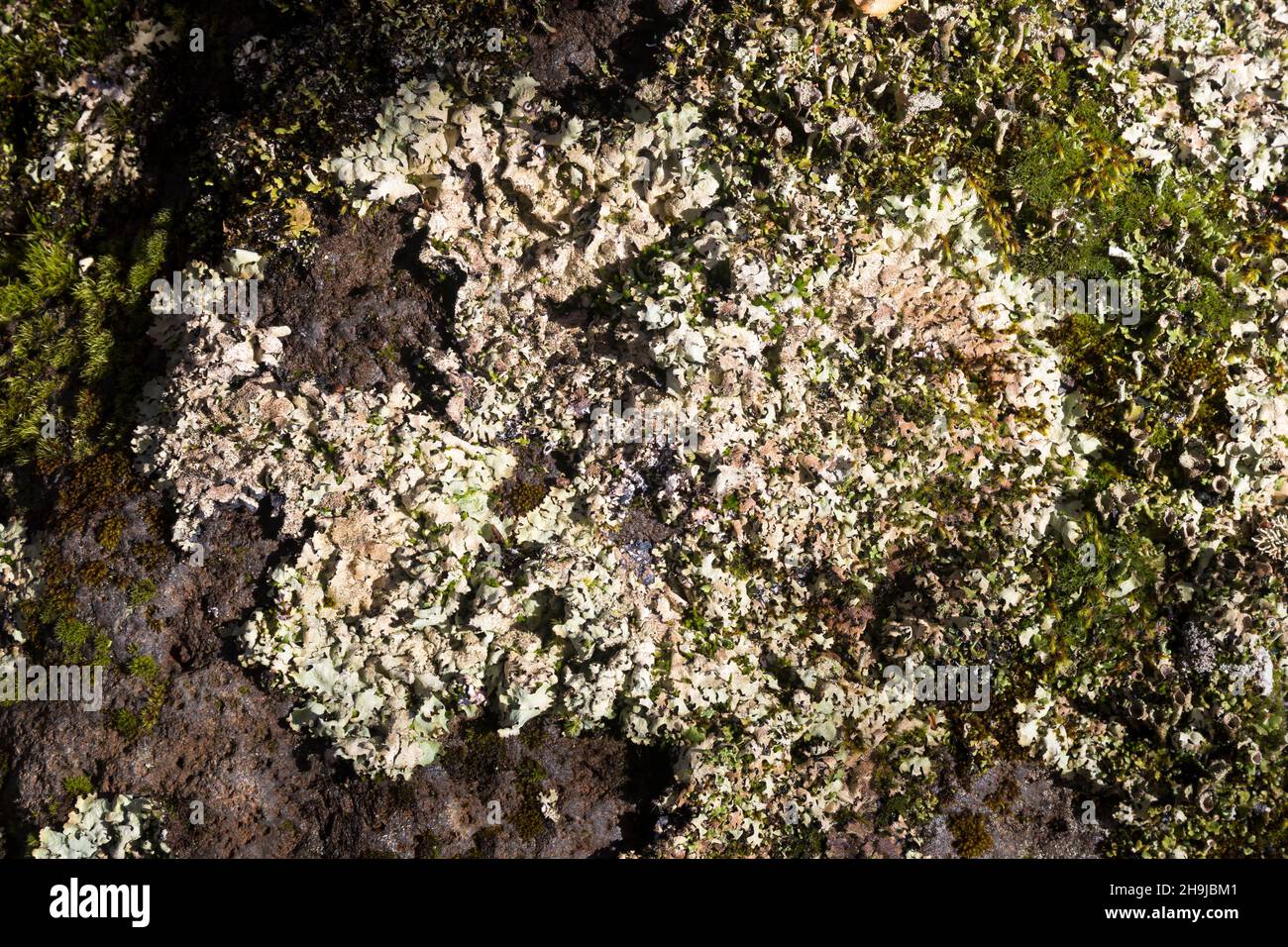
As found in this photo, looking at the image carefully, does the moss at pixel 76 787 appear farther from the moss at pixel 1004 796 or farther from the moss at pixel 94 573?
the moss at pixel 1004 796

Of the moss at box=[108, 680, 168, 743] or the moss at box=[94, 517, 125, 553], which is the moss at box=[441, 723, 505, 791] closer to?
the moss at box=[108, 680, 168, 743]

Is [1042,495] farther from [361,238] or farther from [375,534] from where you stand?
[361,238]

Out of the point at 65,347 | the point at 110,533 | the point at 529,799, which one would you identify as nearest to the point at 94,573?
the point at 110,533

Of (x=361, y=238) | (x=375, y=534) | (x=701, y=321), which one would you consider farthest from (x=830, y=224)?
(x=375, y=534)

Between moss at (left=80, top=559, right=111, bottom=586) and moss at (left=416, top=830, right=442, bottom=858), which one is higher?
moss at (left=80, top=559, right=111, bottom=586)

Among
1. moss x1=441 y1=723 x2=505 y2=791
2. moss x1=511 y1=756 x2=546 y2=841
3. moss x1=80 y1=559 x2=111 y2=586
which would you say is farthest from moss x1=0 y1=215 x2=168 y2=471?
moss x1=511 y1=756 x2=546 y2=841

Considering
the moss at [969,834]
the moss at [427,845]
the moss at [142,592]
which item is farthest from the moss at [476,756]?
the moss at [969,834]

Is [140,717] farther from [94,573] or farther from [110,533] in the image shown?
[110,533]

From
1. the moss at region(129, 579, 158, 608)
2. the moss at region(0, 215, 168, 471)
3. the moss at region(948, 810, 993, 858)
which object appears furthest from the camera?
the moss at region(0, 215, 168, 471)
